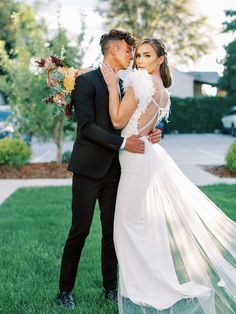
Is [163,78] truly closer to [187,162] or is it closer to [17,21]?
[17,21]

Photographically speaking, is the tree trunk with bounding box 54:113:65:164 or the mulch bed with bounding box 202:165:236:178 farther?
the tree trunk with bounding box 54:113:65:164

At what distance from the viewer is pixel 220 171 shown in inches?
536

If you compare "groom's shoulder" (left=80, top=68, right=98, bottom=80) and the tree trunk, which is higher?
"groom's shoulder" (left=80, top=68, right=98, bottom=80)

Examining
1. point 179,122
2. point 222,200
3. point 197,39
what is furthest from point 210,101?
point 222,200

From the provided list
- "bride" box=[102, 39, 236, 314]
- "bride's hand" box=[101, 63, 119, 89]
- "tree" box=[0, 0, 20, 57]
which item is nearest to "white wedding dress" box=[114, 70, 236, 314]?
"bride" box=[102, 39, 236, 314]

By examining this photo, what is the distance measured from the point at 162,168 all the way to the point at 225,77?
3672 cm

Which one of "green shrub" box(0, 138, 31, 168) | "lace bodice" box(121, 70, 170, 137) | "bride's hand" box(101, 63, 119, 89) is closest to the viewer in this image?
"lace bodice" box(121, 70, 170, 137)

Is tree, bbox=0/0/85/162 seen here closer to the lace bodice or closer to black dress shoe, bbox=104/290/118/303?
black dress shoe, bbox=104/290/118/303

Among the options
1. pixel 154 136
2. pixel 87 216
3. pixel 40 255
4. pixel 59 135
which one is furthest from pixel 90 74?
pixel 59 135

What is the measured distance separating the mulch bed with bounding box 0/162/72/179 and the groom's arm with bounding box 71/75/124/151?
8.66 m

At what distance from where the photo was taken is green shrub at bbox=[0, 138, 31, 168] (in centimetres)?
1334

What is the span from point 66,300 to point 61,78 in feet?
5.53

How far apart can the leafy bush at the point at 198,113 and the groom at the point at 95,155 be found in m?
31.4

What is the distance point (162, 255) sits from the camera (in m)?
4.18
